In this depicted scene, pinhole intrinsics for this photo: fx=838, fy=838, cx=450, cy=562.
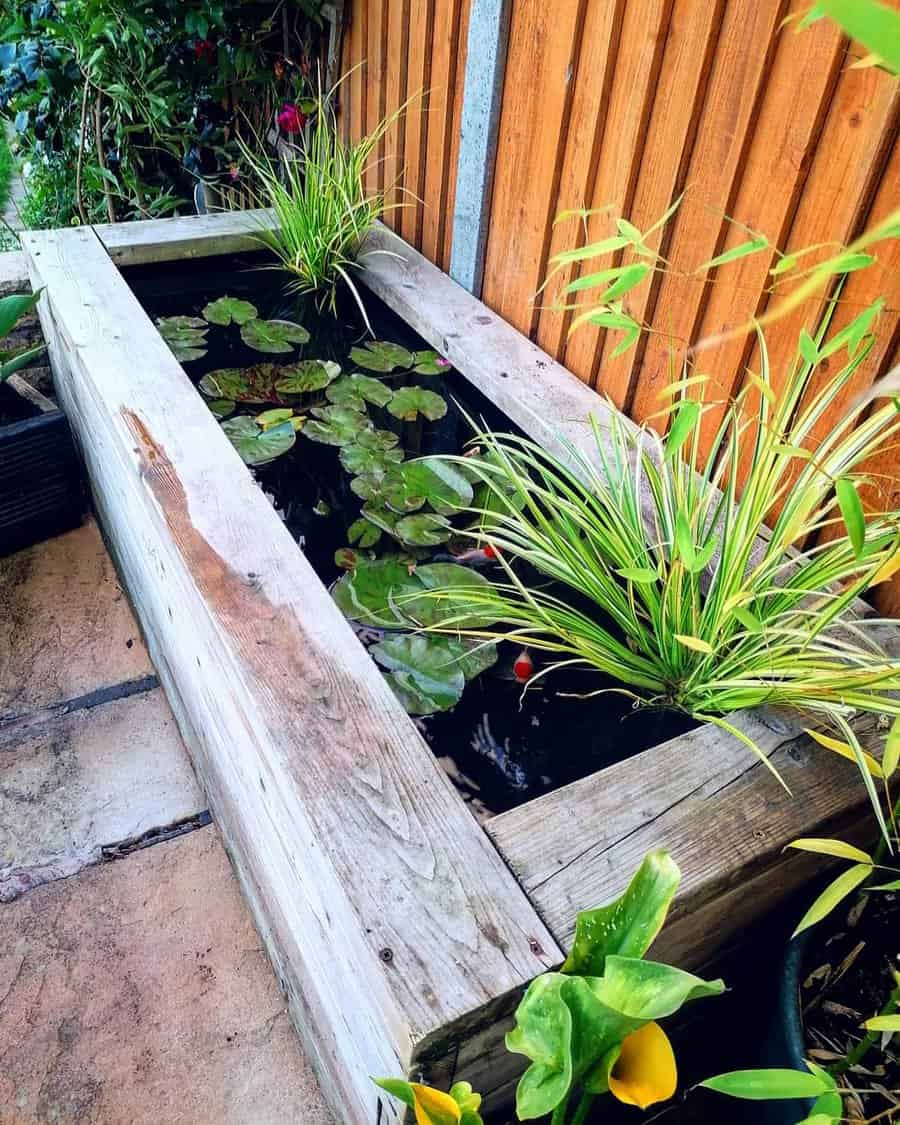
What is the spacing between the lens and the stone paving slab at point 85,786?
1553mm

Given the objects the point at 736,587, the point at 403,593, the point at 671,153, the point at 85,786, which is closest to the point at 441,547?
the point at 403,593

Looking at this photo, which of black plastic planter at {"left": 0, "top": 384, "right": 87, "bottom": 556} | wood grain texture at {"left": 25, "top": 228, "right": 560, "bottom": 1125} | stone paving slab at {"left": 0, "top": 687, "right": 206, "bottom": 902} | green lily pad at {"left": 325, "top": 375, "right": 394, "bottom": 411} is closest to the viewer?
wood grain texture at {"left": 25, "top": 228, "right": 560, "bottom": 1125}

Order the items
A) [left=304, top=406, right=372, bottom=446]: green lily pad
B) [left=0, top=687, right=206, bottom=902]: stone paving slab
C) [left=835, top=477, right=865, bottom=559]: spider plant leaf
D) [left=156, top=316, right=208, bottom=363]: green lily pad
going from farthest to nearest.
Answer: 1. [left=156, top=316, right=208, bottom=363]: green lily pad
2. [left=304, top=406, right=372, bottom=446]: green lily pad
3. [left=0, top=687, right=206, bottom=902]: stone paving slab
4. [left=835, top=477, right=865, bottom=559]: spider plant leaf

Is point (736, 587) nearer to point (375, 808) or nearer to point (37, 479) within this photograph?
point (375, 808)

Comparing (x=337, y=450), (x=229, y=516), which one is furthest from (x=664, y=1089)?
(x=337, y=450)

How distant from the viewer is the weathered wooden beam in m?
1.71

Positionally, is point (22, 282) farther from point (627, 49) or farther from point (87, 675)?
point (627, 49)

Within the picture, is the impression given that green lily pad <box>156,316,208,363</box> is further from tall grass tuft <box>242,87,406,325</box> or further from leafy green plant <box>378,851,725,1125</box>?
leafy green plant <box>378,851,725,1125</box>

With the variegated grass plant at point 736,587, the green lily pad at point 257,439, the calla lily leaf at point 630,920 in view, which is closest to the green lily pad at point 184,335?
the green lily pad at point 257,439

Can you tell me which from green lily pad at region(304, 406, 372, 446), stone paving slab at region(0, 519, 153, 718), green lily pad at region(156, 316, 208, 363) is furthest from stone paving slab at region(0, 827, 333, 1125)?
green lily pad at region(156, 316, 208, 363)

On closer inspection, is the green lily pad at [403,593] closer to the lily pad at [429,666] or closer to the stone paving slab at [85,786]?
the lily pad at [429,666]

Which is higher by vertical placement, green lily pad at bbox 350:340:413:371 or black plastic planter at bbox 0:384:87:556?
green lily pad at bbox 350:340:413:371

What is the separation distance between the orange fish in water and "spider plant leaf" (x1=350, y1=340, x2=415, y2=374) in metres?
0.91

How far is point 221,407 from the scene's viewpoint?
1757 mm
